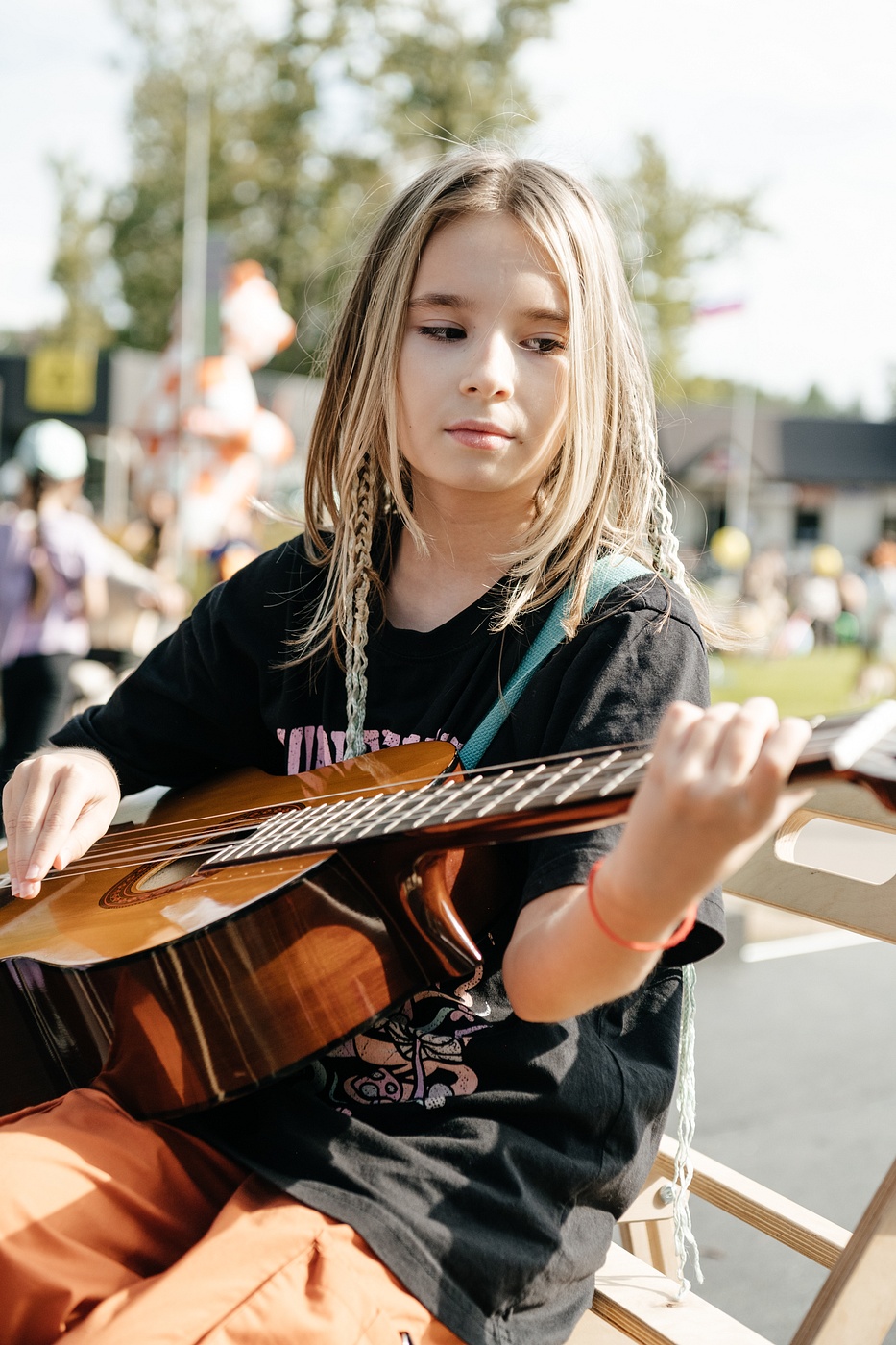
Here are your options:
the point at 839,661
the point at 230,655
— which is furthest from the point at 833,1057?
the point at 839,661

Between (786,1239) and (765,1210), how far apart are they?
5 cm

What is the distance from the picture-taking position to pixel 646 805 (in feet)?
3.27

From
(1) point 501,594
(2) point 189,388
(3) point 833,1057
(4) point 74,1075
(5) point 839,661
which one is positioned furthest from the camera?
(5) point 839,661

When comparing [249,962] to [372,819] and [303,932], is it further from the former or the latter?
[372,819]

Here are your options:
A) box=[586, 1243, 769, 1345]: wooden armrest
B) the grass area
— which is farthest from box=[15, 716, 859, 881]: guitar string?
the grass area

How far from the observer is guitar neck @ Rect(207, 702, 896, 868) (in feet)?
3.14

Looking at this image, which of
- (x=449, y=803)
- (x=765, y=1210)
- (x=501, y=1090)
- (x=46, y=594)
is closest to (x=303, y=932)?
(x=449, y=803)

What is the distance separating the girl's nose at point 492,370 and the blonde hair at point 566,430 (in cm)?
9

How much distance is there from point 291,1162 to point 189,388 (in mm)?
11711

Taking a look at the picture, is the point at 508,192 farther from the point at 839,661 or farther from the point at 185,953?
the point at 839,661

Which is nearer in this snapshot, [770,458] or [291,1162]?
[291,1162]

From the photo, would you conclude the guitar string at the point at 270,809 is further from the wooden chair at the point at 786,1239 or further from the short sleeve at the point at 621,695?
the wooden chair at the point at 786,1239

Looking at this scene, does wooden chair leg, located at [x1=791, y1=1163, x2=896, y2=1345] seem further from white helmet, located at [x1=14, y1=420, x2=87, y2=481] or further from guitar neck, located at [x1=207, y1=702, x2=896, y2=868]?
white helmet, located at [x1=14, y1=420, x2=87, y2=481]

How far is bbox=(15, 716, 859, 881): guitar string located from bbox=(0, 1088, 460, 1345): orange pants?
0.41m
